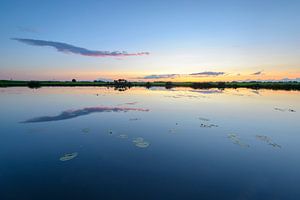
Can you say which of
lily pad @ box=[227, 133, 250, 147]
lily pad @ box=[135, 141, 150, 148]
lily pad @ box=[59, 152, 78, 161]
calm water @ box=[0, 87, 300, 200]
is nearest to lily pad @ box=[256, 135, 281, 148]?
calm water @ box=[0, 87, 300, 200]

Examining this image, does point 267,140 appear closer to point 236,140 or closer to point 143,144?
point 236,140

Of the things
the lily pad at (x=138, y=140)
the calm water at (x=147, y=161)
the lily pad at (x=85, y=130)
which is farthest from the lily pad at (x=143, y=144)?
the lily pad at (x=85, y=130)

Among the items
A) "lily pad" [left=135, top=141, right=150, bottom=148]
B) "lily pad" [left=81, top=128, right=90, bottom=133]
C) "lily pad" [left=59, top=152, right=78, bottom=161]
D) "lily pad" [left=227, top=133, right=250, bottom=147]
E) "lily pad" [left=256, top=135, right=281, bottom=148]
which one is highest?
"lily pad" [left=81, top=128, right=90, bottom=133]

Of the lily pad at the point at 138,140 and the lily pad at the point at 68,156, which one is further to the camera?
the lily pad at the point at 138,140

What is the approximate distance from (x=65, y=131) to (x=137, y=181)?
8.50 metres

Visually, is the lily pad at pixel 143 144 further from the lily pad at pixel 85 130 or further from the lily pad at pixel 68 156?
the lily pad at pixel 85 130

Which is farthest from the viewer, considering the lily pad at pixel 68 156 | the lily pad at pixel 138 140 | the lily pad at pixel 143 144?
the lily pad at pixel 138 140

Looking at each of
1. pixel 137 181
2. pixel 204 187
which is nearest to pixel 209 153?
pixel 204 187

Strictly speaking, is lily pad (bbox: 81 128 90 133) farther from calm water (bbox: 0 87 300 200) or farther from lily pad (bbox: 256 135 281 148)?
lily pad (bbox: 256 135 281 148)

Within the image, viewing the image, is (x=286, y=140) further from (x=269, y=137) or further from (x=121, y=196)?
(x=121, y=196)

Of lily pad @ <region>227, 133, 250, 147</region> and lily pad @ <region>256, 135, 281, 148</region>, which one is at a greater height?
lily pad @ <region>227, 133, 250, 147</region>

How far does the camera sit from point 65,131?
1335 centimetres

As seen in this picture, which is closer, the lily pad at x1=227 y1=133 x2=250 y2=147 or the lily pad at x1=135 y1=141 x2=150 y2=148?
the lily pad at x1=135 y1=141 x2=150 y2=148

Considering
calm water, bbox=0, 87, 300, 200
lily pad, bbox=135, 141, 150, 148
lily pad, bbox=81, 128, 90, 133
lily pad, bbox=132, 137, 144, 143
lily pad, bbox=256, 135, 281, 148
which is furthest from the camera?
lily pad, bbox=81, 128, 90, 133
